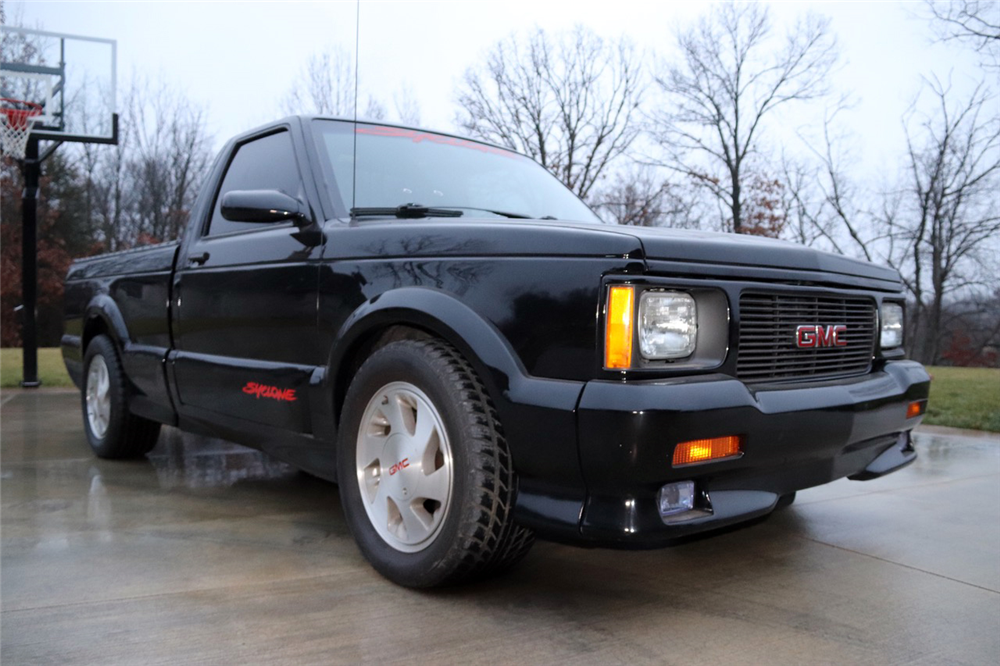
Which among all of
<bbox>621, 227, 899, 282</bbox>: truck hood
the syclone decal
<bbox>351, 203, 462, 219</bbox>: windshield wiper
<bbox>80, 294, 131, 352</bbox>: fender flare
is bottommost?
the syclone decal

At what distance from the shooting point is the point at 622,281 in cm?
222

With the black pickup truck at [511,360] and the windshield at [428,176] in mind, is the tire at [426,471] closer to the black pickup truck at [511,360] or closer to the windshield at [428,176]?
the black pickup truck at [511,360]

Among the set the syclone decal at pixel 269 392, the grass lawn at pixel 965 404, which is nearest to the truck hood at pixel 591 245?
the syclone decal at pixel 269 392

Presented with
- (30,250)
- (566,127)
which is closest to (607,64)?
(566,127)

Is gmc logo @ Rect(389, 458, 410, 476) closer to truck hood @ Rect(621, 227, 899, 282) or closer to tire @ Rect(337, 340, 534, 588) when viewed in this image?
tire @ Rect(337, 340, 534, 588)

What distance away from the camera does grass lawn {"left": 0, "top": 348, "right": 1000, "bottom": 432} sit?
22.7 feet

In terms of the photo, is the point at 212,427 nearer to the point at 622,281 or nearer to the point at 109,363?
the point at 109,363

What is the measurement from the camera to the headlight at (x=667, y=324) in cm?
223

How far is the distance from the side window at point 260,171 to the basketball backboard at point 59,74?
22.7 ft

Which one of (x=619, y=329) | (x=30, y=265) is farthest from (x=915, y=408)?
(x=30, y=265)

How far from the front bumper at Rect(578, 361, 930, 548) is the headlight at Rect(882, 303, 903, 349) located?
618 mm

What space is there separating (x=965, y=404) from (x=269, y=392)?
6.97m

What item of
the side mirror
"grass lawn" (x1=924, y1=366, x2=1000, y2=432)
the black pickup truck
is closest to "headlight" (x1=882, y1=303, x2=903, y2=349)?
the black pickup truck

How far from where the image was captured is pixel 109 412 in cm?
481
